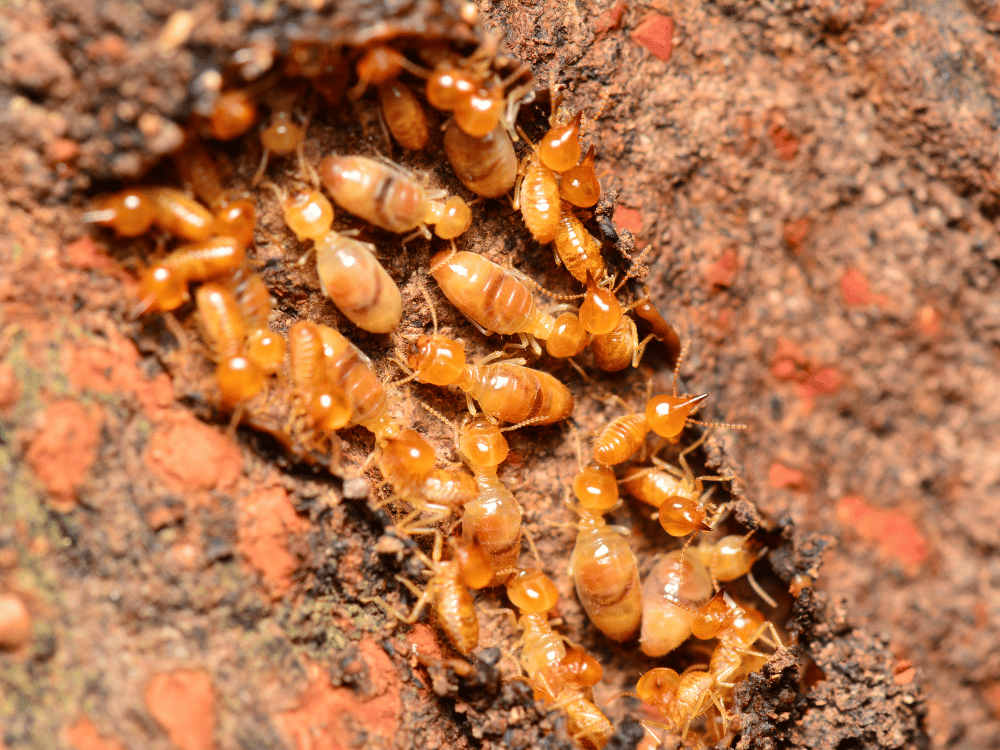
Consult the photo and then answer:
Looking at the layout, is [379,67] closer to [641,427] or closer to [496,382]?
[496,382]


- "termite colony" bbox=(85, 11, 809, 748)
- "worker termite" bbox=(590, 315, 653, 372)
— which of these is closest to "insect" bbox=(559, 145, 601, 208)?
"termite colony" bbox=(85, 11, 809, 748)

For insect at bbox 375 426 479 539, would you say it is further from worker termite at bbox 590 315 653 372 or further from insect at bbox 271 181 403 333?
worker termite at bbox 590 315 653 372

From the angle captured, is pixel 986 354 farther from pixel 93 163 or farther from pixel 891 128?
pixel 93 163

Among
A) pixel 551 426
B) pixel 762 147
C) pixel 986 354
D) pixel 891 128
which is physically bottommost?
pixel 551 426

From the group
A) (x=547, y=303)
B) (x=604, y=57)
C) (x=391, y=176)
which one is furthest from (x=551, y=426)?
(x=604, y=57)

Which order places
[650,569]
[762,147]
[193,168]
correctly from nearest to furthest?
[193,168] → [650,569] → [762,147]

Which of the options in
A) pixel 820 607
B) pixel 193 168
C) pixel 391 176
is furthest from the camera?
pixel 820 607

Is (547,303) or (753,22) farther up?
(753,22)
